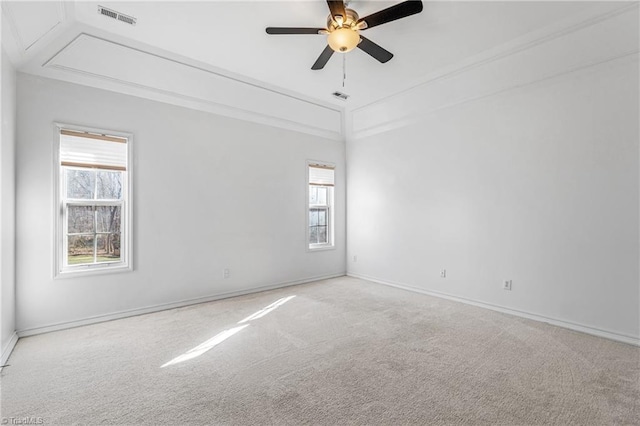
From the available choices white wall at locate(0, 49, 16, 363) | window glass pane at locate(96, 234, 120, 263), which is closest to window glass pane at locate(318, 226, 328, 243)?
window glass pane at locate(96, 234, 120, 263)

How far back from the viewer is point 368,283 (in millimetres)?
5359

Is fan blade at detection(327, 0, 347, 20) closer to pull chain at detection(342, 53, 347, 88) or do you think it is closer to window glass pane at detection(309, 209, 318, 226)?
pull chain at detection(342, 53, 347, 88)

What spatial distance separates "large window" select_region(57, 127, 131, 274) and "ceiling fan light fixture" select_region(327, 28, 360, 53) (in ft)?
8.75

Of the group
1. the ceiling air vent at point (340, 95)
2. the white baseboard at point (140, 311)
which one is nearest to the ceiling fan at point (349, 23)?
the ceiling air vent at point (340, 95)

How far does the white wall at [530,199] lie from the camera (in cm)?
302

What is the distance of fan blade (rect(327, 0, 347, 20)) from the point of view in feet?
7.95

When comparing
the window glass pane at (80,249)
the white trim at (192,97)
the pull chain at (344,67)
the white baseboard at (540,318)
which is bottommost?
the white baseboard at (540,318)

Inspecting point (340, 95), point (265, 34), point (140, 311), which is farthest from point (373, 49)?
point (140, 311)

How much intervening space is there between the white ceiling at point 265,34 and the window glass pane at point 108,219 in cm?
156

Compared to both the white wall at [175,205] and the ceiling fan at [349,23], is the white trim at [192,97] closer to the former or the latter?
the white wall at [175,205]

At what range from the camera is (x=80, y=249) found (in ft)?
11.4

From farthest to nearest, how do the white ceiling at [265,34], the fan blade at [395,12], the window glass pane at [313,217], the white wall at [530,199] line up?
the window glass pane at [313,217]
the white wall at [530,199]
the white ceiling at [265,34]
the fan blade at [395,12]

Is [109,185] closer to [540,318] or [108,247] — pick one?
[108,247]

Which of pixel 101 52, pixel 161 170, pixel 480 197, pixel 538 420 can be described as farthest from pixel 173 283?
pixel 480 197
